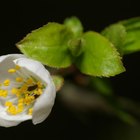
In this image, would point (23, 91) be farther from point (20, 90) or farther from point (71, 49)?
point (71, 49)

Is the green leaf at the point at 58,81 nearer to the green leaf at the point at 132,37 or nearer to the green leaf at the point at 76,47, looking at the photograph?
the green leaf at the point at 76,47

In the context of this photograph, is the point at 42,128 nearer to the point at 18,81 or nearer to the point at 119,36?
the point at 18,81

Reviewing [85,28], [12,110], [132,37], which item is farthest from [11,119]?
[85,28]

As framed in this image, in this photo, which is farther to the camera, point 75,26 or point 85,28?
point 85,28

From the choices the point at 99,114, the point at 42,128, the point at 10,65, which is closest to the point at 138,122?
the point at 99,114

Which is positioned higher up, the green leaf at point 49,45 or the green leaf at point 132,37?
the green leaf at point 49,45

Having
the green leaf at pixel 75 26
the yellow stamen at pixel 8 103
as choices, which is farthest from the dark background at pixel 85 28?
the yellow stamen at pixel 8 103

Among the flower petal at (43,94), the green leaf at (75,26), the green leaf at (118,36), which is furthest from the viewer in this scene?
the green leaf at (75,26)
